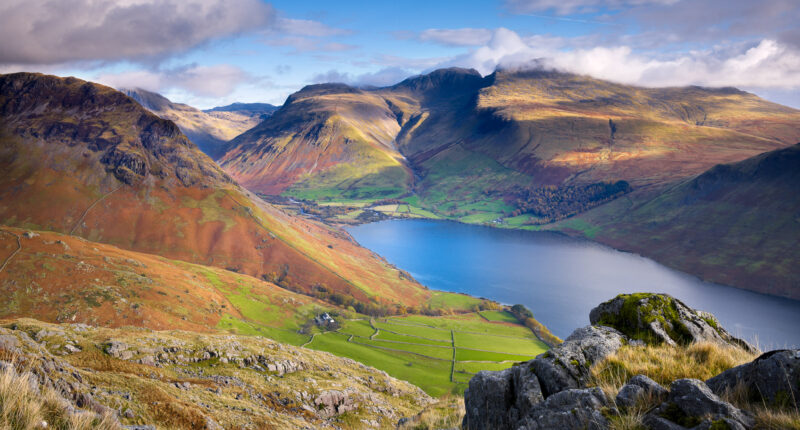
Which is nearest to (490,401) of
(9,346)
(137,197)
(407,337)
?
(9,346)

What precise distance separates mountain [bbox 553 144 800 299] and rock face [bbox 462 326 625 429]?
164727 millimetres

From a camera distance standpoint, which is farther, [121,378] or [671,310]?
[121,378]

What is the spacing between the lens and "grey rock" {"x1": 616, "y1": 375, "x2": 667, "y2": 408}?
6929mm

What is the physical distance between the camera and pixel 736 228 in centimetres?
15900

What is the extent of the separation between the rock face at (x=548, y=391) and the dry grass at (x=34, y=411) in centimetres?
802

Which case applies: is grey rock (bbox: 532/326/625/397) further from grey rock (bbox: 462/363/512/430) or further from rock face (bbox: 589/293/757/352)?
grey rock (bbox: 462/363/512/430)

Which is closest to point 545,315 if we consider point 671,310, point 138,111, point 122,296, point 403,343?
point 403,343

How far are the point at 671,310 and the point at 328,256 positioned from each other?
142559 millimetres

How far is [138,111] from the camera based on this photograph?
158 metres

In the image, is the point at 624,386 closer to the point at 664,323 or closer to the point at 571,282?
the point at 664,323

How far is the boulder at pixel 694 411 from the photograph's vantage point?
225 inches

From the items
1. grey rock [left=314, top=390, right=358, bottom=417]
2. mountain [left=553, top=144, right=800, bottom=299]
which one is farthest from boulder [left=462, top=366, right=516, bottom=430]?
mountain [left=553, top=144, right=800, bottom=299]

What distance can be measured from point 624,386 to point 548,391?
8.34 ft

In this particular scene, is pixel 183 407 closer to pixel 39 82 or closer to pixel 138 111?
pixel 138 111
